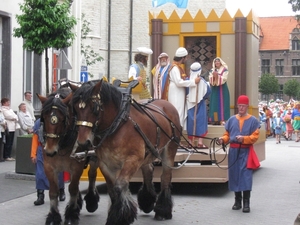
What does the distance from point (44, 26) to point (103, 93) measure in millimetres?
7128

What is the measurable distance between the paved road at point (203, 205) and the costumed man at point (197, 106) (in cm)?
122

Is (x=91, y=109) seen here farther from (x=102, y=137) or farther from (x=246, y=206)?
(x=246, y=206)

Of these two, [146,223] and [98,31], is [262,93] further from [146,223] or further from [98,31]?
[146,223]

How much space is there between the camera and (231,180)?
10.7m

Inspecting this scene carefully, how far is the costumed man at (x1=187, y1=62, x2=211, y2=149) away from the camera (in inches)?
495

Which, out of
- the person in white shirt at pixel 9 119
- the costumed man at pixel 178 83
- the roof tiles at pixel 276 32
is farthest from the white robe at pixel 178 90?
the roof tiles at pixel 276 32

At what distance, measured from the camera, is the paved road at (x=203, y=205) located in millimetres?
9883

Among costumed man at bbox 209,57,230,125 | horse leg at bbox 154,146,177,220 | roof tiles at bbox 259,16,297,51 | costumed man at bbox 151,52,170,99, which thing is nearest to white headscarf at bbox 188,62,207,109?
costumed man at bbox 151,52,170,99

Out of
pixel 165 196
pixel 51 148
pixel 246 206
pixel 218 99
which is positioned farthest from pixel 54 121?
pixel 218 99

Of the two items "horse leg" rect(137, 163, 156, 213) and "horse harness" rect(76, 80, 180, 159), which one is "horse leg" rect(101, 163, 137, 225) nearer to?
"horse harness" rect(76, 80, 180, 159)

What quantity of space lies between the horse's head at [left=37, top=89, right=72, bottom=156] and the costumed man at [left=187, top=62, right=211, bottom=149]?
4202 millimetres

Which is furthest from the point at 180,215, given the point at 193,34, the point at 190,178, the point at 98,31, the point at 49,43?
the point at 98,31

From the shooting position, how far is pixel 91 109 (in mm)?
8250

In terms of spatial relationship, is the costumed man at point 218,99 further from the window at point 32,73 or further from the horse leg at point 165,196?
the window at point 32,73
